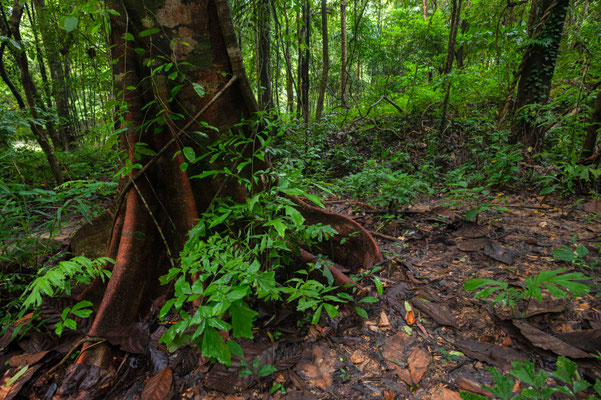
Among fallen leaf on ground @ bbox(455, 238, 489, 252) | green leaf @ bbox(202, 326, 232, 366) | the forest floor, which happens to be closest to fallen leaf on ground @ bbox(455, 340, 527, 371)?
the forest floor

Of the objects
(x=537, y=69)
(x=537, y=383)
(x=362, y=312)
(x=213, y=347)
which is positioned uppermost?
(x=537, y=69)

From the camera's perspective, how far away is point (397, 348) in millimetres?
1831

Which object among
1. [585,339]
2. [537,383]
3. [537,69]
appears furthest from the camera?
[537,69]

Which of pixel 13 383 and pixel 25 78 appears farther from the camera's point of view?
pixel 25 78

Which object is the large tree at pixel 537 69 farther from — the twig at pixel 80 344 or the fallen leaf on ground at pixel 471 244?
the twig at pixel 80 344

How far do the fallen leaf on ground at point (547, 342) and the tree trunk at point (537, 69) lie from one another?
4238 mm

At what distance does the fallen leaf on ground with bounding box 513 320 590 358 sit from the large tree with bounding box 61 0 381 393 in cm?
119

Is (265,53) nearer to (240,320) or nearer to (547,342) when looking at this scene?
(240,320)

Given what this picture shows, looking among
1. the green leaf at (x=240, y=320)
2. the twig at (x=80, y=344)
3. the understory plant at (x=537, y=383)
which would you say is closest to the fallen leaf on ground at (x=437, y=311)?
the understory plant at (x=537, y=383)

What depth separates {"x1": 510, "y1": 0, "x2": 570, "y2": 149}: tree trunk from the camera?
15.4ft

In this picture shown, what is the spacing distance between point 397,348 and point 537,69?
18.4ft

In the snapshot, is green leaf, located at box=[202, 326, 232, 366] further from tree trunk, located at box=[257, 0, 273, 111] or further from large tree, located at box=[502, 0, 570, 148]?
large tree, located at box=[502, 0, 570, 148]

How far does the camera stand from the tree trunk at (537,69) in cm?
471

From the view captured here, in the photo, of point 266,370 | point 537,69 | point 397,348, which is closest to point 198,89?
point 266,370
